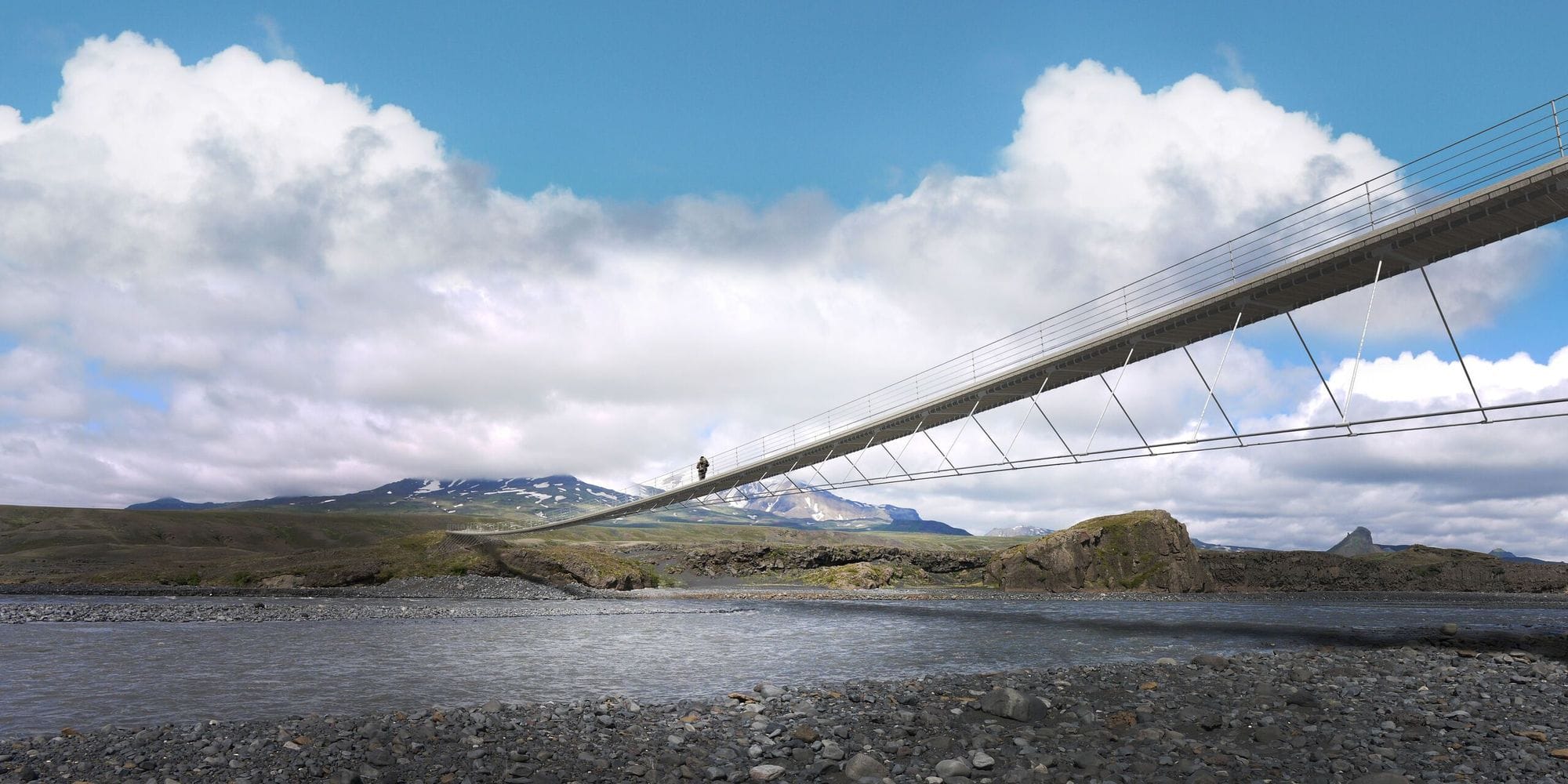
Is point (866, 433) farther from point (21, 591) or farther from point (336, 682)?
point (21, 591)

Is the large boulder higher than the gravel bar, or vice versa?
the large boulder

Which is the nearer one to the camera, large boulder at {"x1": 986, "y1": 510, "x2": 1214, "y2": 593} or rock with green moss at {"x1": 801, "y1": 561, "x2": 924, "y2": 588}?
large boulder at {"x1": 986, "y1": 510, "x2": 1214, "y2": 593}

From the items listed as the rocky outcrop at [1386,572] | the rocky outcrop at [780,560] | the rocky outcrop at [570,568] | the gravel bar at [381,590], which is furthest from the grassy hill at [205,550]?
the rocky outcrop at [1386,572]

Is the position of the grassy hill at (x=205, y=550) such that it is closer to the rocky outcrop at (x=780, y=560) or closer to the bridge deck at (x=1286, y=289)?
the rocky outcrop at (x=780, y=560)

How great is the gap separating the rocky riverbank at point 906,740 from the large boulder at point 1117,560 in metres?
42.7

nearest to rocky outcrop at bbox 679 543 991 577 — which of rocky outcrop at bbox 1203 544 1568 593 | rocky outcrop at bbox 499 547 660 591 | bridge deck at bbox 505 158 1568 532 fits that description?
rocky outcrop at bbox 1203 544 1568 593

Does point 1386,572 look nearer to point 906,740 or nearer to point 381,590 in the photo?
point 906,740

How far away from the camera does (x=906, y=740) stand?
422 inches

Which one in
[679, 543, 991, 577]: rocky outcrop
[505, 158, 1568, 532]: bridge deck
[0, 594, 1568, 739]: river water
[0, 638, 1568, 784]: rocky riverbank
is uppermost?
[505, 158, 1568, 532]: bridge deck

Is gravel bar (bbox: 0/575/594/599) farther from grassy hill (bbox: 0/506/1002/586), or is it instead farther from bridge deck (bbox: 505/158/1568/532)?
bridge deck (bbox: 505/158/1568/532)

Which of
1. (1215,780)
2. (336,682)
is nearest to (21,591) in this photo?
(336,682)

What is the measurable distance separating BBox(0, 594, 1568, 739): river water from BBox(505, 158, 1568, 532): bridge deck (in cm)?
964

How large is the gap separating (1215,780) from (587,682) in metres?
11.8

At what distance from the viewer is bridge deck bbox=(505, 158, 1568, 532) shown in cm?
1938
